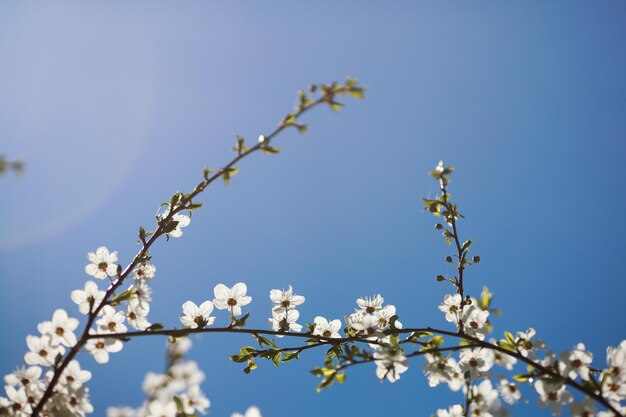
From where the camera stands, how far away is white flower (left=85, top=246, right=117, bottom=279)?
3.11 meters

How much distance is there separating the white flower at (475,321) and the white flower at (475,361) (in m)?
0.13

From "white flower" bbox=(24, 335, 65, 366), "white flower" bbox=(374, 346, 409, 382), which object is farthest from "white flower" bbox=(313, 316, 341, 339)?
"white flower" bbox=(24, 335, 65, 366)

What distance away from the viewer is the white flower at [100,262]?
311 cm

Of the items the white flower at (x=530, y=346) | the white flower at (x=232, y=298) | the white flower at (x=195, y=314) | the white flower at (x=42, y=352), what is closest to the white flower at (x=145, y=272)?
the white flower at (x=195, y=314)

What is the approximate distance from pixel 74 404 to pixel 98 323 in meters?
0.49

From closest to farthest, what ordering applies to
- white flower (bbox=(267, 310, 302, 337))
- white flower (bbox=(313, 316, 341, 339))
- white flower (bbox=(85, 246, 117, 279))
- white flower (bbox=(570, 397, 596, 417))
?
1. white flower (bbox=(570, 397, 596, 417))
2. white flower (bbox=(85, 246, 117, 279))
3. white flower (bbox=(267, 310, 302, 337))
4. white flower (bbox=(313, 316, 341, 339))

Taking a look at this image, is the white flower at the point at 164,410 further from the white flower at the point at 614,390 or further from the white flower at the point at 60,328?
the white flower at the point at 614,390

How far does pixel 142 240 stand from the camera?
9.69 ft

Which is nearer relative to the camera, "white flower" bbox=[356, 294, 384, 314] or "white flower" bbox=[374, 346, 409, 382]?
"white flower" bbox=[374, 346, 409, 382]

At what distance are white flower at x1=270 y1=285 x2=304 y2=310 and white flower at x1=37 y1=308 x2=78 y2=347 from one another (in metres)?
1.43

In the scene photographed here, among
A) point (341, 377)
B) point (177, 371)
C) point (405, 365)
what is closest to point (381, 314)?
point (405, 365)

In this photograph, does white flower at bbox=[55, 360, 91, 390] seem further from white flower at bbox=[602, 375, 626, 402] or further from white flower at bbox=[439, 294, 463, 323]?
white flower at bbox=[602, 375, 626, 402]

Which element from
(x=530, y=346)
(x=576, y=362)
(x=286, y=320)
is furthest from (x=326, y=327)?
(x=576, y=362)

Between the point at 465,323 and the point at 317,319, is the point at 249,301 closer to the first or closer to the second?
the point at 317,319
